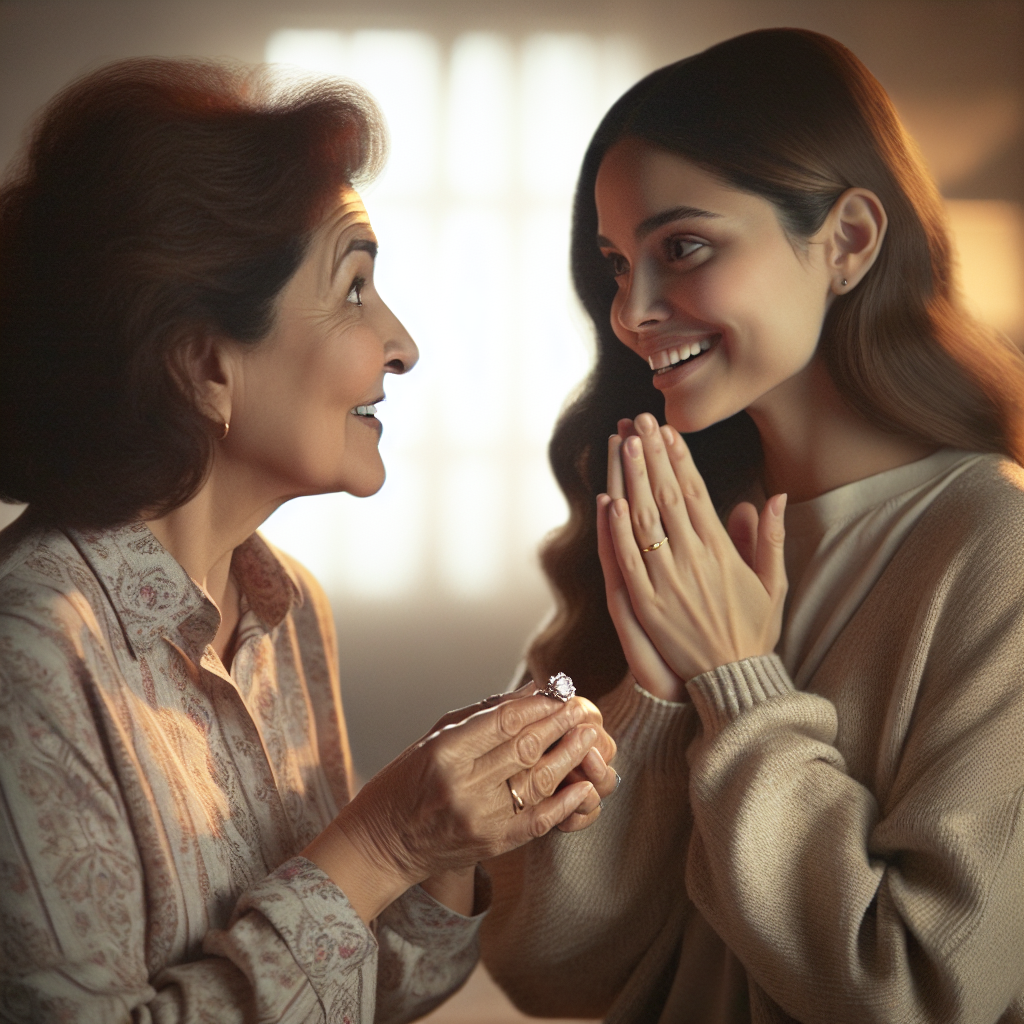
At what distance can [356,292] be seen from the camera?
2.96 ft

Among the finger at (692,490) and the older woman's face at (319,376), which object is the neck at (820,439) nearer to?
the finger at (692,490)

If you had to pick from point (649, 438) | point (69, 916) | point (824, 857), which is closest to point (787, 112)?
point (649, 438)

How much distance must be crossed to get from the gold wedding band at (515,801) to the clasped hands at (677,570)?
6.8 inches

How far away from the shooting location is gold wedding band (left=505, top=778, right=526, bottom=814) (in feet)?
2.63

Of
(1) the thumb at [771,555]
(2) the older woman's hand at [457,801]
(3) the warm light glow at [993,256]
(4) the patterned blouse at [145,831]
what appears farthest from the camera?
(3) the warm light glow at [993,256]

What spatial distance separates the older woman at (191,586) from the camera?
27.9 inches

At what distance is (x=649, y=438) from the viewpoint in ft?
2.94

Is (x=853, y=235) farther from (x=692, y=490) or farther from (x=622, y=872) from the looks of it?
(x=622, y=872)

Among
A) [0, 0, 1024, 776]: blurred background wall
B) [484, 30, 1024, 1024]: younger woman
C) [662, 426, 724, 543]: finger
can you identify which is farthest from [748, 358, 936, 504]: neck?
[0, 0, 1024, 776]: blurred background wall

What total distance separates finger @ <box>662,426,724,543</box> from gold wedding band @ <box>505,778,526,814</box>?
0.27 meters

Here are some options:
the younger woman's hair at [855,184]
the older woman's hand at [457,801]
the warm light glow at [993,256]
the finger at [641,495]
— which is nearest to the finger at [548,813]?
the older woman's hand at [457,801]

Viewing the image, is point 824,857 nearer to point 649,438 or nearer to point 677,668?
point 677,668

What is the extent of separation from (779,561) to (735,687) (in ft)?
0.41

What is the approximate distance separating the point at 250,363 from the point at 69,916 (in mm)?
443
